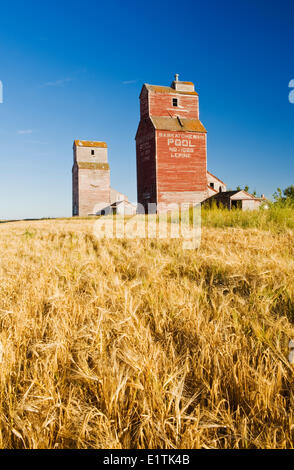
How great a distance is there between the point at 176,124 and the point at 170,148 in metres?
2.35

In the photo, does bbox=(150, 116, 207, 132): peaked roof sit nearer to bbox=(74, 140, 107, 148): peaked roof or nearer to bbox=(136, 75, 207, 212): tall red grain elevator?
bbox=(136, 75, 207, 212): tall red grain elevator

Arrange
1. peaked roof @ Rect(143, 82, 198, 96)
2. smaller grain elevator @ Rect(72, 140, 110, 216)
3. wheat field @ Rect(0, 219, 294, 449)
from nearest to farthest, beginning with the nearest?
wheat field @ Rect(0, 219, 294, 449) < peaked roof @ Rect(143, 82, 198, 96) < smaller grain elevator @ Rect(72, 140, 110, 216)

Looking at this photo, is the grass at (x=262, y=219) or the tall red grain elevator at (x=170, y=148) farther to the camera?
the tall red grain elevator at (x=170, y=148)

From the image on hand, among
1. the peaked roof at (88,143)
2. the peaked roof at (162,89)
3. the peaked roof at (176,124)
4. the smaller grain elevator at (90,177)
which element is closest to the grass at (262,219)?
the peaked roof at (176,124)

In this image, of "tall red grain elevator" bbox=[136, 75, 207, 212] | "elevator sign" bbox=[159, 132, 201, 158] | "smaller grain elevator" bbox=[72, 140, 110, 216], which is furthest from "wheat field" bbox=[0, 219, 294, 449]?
"smaller grain elevator" bbox=[72, 140, 110, 216]

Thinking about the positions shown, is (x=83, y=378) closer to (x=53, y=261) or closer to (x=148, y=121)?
(x=53, y=261)

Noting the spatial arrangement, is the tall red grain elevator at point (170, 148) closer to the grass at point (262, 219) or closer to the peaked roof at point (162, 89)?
the peaked roof at point (162, 89)

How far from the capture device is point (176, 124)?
24719 millimetres

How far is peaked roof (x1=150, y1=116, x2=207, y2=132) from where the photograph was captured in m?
24.1

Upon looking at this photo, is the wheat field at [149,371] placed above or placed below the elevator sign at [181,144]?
below

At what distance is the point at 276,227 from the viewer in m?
6.36

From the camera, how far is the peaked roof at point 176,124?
24106 mm

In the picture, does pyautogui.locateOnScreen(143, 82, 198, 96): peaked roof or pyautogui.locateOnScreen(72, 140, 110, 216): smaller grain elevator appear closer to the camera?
pyautogui.locateOnScreen(143, 82, 198, 96): peaked roof
